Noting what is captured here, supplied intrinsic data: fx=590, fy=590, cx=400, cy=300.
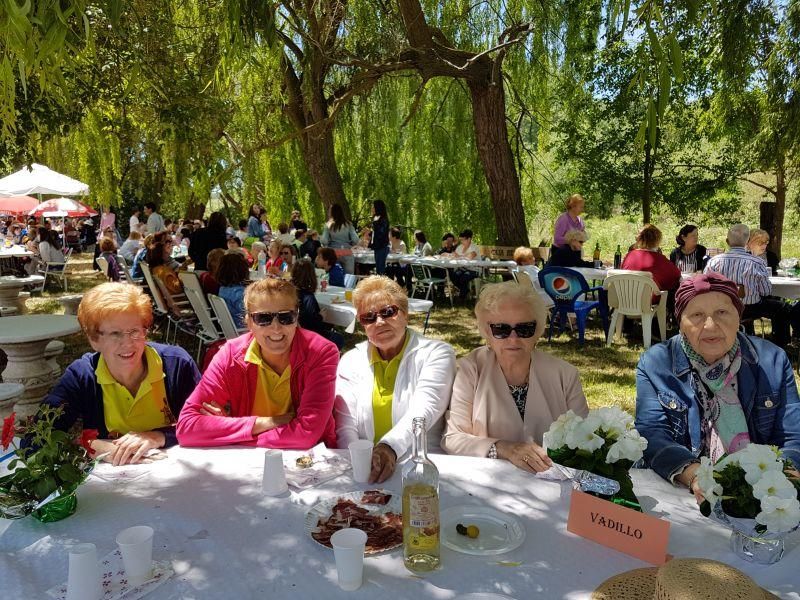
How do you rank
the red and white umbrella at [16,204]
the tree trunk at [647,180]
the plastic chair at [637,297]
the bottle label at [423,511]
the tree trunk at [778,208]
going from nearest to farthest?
the bottle label at [423,511] < the plastic chair at [637,297] < the tree trunk at [778,208] < the tree trunk at [647,180] < the red and white umbrella at [16,204]

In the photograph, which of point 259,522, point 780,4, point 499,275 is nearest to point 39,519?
point 259,522

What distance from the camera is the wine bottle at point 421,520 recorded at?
1.35 m

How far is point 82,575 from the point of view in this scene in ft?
4.05

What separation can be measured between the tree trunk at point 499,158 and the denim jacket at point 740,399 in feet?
25.3

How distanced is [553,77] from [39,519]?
10.6 m

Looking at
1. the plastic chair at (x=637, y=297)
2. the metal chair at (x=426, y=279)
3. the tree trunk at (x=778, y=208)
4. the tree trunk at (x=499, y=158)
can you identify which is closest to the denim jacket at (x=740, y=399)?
the plastic chair at (x=637, y=297)

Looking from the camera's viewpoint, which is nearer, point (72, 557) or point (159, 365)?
point (72, 557)

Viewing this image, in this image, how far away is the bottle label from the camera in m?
1.34

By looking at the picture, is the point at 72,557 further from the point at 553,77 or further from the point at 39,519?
the point at 553,77

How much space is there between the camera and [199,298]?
596 cm

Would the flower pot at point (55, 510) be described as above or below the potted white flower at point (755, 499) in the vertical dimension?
below

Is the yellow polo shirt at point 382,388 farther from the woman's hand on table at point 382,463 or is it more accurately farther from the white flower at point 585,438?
the white flower at point 585,438

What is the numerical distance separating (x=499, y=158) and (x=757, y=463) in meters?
8.60

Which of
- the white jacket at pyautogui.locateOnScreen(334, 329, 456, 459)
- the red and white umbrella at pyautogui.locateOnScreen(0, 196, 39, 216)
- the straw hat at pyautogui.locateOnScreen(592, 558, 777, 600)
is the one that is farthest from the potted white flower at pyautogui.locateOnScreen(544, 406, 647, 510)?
the red and white umbrella at pyautogui.locateOnScreen(0, 196, 39, 216)
